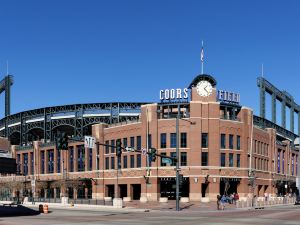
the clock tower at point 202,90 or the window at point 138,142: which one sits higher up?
the clock tower at point 202,90

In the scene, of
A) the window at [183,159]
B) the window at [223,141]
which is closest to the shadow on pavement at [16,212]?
the window at [183,159]

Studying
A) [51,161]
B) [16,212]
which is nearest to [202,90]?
[16,212]

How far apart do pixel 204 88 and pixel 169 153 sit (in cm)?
1230

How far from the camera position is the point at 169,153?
3305 inches

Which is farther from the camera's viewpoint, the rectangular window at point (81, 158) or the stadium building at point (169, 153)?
the rectangular window at point (81, 158)

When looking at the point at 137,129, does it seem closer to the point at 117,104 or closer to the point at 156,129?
the point at 156,129

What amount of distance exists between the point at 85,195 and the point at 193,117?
102 feet

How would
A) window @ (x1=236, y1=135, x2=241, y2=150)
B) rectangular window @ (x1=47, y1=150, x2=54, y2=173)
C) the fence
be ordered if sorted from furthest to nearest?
rectangular window @ (x1=47, y1=150, x2=54, y2=173) → window @ (x1=236, y1=135, x2=241, y2=150) → the fence

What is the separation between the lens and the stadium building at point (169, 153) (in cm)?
8375

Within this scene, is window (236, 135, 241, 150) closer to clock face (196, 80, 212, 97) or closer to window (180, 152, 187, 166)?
A: clock face (196, 80, 212, 97)

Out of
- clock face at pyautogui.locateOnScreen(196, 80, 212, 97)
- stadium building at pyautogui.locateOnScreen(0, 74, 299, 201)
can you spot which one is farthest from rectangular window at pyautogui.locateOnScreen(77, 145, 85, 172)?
clock face at pyautogui.locateOnScreen(196, 80, 212, 97)

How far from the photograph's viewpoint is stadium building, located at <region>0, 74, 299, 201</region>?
8375cm

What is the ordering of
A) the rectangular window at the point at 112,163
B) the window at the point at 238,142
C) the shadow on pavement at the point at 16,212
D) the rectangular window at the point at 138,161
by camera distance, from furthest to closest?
the rectangular window at the point at 112,163 < the rectangular window at the point at 138,161 < the window at the point at 238,142 < the shadow on pavement at the point at 16,212

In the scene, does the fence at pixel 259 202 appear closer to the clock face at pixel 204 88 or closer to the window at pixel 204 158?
the window at pixel 204 158
